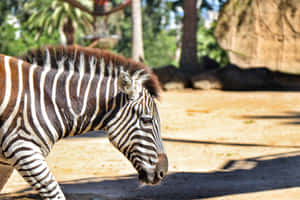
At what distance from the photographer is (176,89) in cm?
1848

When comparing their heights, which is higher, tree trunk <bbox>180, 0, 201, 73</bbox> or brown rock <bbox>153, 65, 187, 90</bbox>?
tree trunk <bbox>180, 0, 201, 73</bbox>

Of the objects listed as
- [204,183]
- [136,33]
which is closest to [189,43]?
[136,33]

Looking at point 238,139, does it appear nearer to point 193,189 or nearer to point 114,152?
point 114,152

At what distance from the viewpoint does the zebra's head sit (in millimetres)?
3705

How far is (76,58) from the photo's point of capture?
392 cm

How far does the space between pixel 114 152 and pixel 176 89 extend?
35.4 ft

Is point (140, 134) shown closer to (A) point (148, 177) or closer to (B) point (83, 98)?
(A) point (148, 177)

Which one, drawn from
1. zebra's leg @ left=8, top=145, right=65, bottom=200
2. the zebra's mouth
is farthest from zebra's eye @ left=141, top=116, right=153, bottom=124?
zebra's leg @ left=8, top=145, right=65, bottom=200

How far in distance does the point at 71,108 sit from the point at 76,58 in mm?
516

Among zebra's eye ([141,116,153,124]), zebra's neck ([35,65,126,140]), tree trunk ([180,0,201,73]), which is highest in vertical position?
zebra's neck ([35,65,126,140])

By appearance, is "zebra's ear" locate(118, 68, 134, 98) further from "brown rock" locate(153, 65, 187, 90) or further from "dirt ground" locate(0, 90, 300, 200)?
"brown rock" locate(153, 65, 187, 90)

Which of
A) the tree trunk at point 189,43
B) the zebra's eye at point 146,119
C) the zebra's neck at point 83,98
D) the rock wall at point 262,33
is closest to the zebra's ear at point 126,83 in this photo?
the zebra's neck at point 83,98

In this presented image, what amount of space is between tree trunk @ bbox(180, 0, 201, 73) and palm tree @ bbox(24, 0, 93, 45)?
2032 centimetres

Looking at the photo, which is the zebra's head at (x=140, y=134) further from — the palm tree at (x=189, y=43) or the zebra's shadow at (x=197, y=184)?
the palm tree at (x=189, y=43)
